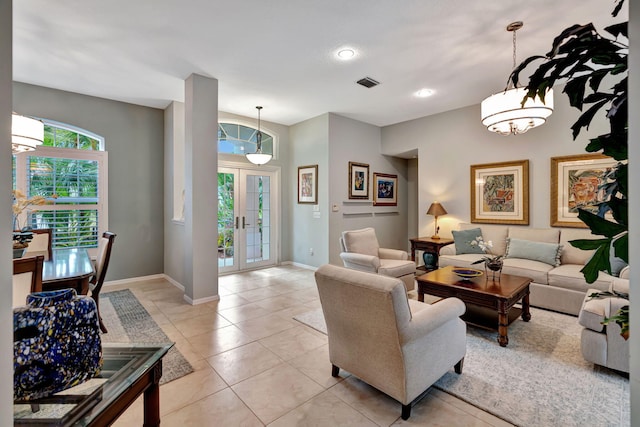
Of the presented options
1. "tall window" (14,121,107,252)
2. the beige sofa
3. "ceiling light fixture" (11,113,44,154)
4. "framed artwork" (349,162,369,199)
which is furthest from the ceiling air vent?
"tall window" (14,121,107,252)

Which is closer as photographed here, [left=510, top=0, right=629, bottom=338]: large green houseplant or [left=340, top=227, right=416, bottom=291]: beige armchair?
[left=510, top=0, right=629, bottom=338]: large green houseplant

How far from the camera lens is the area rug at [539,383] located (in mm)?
1810

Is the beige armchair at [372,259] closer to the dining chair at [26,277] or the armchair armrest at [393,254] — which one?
the armchair armrest at [393,254]

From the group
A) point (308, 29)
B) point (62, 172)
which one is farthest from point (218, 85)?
point (62, 172)

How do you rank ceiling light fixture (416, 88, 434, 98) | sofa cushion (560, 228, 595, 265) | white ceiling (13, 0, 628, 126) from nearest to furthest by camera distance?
white ceiling (13, 0, 628, 126), sofa cushion (560, 228, 595, 265), ceiling light fixture (416, 88, 434, 98)

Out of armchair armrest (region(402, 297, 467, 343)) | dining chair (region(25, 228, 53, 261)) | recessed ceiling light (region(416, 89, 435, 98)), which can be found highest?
recessed ceiling light (region(416, 89, 435, 98))

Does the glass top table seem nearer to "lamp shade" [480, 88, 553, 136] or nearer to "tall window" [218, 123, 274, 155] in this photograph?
"lamp shade" [480, 88, 553, 136]

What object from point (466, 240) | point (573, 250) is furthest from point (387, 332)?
point (573, 250)

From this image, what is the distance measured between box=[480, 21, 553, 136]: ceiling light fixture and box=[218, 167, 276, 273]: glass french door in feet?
13.6

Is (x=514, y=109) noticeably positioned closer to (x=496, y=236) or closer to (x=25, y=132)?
Answer: (x=496, y=236)

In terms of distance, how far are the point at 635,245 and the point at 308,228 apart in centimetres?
528

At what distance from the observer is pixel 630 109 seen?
68 cm

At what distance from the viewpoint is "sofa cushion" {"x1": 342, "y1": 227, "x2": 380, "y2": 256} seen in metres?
4.36

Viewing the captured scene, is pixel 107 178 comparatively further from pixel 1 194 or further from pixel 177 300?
pixel 1 194
